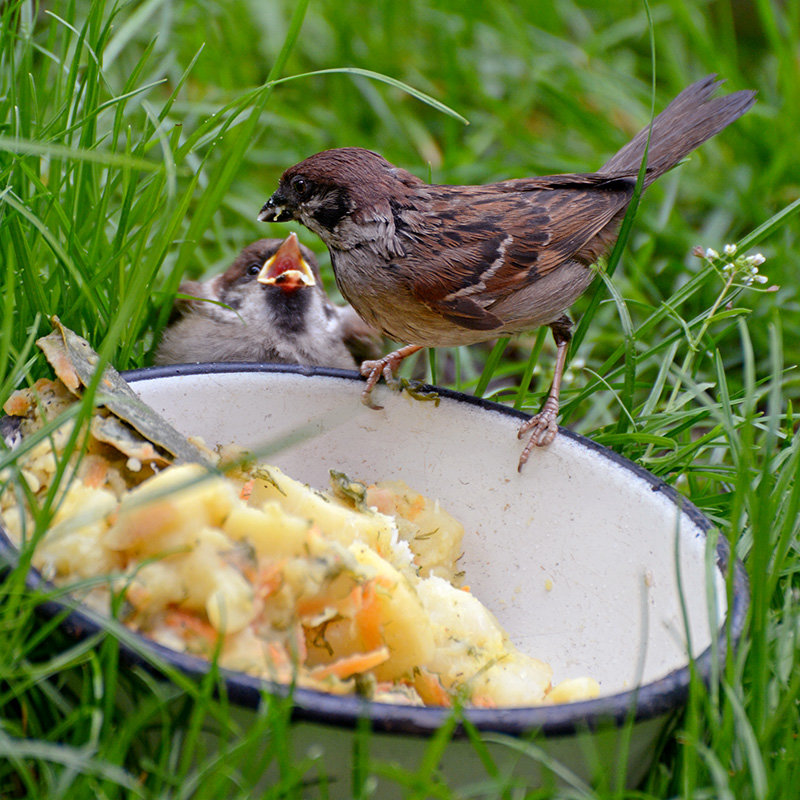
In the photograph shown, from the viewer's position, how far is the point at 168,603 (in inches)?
75.9

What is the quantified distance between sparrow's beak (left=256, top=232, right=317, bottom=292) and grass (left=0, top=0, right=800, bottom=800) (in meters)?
0.29

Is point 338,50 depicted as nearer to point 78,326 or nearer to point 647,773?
point 78,326

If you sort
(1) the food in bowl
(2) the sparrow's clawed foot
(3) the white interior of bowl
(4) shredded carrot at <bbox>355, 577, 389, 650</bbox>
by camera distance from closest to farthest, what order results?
(1) the food in bowl → (4) shredded carrot at <bbox>355, 577, 389, 650</bbox> → (3) the white interior of bowl → (2) the sparrow's clawed foot

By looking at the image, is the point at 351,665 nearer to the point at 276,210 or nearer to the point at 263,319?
the point at 276,210

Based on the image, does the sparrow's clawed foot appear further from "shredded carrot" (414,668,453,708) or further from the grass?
"shredded carrot" (414,668,453,708)

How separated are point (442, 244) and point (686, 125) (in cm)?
110

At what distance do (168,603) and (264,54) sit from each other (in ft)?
16.5

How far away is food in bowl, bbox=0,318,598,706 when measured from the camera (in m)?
1.90

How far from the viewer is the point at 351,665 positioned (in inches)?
78.9

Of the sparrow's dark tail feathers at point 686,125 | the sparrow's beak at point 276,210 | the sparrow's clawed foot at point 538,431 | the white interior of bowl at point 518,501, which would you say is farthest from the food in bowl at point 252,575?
the sparrow's dark tail feathers at point 686,125

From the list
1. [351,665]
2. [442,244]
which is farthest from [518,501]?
[351,665]

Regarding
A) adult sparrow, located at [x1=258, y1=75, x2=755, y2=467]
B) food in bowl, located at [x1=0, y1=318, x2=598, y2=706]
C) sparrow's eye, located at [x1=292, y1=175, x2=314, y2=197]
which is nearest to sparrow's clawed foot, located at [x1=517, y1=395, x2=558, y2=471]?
adult sparrow, located at [x1=258, y1=75, x2=755, y2=467]

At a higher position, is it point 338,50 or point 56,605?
point 338,50

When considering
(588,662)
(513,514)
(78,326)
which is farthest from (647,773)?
(78,326)
